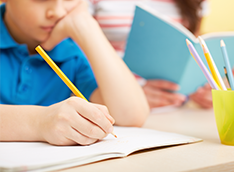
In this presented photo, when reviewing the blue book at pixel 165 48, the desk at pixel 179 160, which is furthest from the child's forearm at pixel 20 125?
the blue book at pixel 165 48

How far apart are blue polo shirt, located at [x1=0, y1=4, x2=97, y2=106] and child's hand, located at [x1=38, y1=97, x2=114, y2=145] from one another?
0.98ft

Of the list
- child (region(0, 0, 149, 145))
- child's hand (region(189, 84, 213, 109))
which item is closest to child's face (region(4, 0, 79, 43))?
child (region(0, 0, 149, 145))

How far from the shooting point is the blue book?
602 millimetres

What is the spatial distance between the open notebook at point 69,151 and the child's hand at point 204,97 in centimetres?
46

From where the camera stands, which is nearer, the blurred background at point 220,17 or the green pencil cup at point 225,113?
the green pencil cup at point 225,113

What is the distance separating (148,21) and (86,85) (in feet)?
0.73

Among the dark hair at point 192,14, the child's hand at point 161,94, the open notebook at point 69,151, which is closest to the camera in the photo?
the open notebook at point 69,151

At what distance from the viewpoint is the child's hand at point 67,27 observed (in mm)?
605

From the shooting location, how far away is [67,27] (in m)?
0.61

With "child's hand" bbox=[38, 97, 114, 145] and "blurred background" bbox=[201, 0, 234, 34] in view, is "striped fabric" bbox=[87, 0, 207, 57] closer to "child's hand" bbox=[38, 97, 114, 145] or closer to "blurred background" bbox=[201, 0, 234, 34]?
"blurred background" bbox=[201, 0, 234, 34]

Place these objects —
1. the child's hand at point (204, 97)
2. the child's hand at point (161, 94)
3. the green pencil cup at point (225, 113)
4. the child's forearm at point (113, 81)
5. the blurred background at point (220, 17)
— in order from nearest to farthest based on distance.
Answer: the green pencil cup at point (225, 113) → the child's forearm at point (113, 81) → the child's hand at point (161, 94) → the child's hand at point (204, 97) → the blurred background at point (220, 17)

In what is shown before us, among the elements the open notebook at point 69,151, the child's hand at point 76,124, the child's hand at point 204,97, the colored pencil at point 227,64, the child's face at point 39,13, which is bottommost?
the child's hand at point 204,97

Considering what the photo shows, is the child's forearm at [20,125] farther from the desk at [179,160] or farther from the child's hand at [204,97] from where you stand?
the child's hand at [204,97]

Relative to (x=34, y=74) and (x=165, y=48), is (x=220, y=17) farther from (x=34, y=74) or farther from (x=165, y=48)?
(x=34, y=74)
